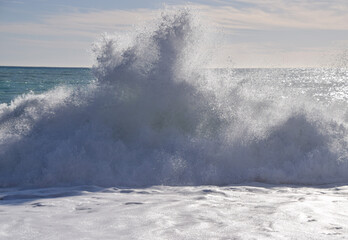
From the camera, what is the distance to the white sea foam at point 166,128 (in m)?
6.70

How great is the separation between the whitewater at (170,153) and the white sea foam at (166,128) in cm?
2

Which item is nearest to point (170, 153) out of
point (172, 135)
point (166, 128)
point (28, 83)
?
point (172, 135)

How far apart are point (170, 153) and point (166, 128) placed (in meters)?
0.88

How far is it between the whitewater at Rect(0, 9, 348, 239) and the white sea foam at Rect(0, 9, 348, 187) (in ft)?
0.08

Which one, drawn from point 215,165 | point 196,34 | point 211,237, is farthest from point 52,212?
point 196,34

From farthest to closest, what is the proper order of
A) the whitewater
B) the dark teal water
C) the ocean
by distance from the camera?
the dark teal water < the ocean < the whitewater

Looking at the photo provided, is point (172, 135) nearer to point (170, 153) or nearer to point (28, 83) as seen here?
point (170, 153)

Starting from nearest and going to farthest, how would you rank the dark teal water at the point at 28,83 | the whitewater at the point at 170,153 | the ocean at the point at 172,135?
1. the whitewater at the point at 170,153
2. the ocean at the point at 172,135
3. the dark teal water at the point at 28,83

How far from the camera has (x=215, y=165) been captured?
22.8 feet

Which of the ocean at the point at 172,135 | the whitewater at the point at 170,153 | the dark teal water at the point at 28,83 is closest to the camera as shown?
the whitewater at the point at 170,153

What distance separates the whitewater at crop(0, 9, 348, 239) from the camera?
419cm

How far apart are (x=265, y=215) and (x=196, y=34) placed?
5410mm

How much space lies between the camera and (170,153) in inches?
282

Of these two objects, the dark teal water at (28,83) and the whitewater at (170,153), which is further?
the dark teal water at (28,83)
